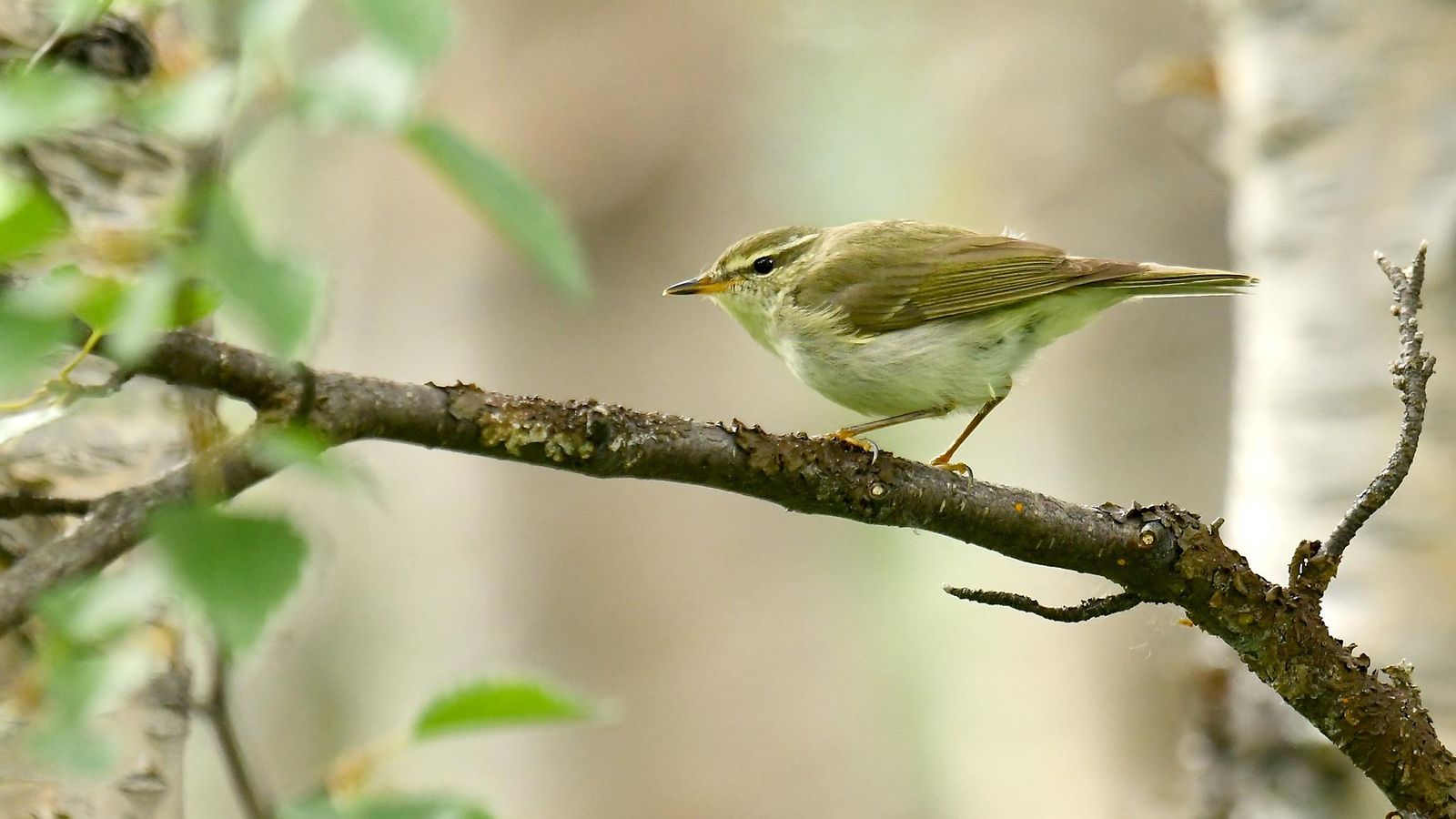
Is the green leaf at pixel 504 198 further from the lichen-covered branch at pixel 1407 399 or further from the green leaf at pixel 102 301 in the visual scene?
the lichen-covered branch at pixel 1407 399

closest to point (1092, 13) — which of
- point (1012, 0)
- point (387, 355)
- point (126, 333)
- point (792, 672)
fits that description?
point (1012, 0)

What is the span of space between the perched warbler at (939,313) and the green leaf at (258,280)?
262cm

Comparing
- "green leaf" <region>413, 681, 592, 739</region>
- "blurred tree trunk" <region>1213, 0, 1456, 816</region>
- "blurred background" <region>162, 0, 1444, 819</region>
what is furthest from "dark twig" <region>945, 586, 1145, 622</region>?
"blurred background" <region>162, 0, 1444, 819</region>

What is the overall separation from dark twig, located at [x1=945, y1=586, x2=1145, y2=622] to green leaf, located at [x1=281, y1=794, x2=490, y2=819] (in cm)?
98

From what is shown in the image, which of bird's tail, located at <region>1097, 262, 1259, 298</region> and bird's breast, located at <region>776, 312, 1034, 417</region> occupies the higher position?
bird's tail, located at <region>1097, 262, 1259, 298</region>

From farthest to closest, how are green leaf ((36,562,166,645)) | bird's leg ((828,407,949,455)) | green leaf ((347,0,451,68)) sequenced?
bird's leg ((828,407,949,455)) < green leaf ((36,562,166,645)) < green leaf ((347,0,451,68))

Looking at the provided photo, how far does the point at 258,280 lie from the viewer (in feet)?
3.22

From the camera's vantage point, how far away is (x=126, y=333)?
3.16ft

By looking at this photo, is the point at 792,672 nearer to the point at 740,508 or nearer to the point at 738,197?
the point at 740,508

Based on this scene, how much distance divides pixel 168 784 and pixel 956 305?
2.41 metres

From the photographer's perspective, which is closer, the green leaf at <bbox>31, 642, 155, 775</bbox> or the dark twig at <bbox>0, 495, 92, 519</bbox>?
the green leaf at <bbox>31, 642, 155, 775</bbox>

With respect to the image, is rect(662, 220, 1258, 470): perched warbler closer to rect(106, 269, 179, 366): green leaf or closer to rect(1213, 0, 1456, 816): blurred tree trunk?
rect(1213, 0, 1456, 816): blurred tree trunk

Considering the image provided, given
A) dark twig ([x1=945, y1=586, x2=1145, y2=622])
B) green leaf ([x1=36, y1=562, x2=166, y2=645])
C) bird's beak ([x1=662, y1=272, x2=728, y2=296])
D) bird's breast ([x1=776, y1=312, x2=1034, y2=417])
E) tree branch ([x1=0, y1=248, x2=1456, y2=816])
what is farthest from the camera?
bird's beak ([x1=662, y1=272, x2=728, y2=296])

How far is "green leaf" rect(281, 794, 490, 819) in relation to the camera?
3.86ft
